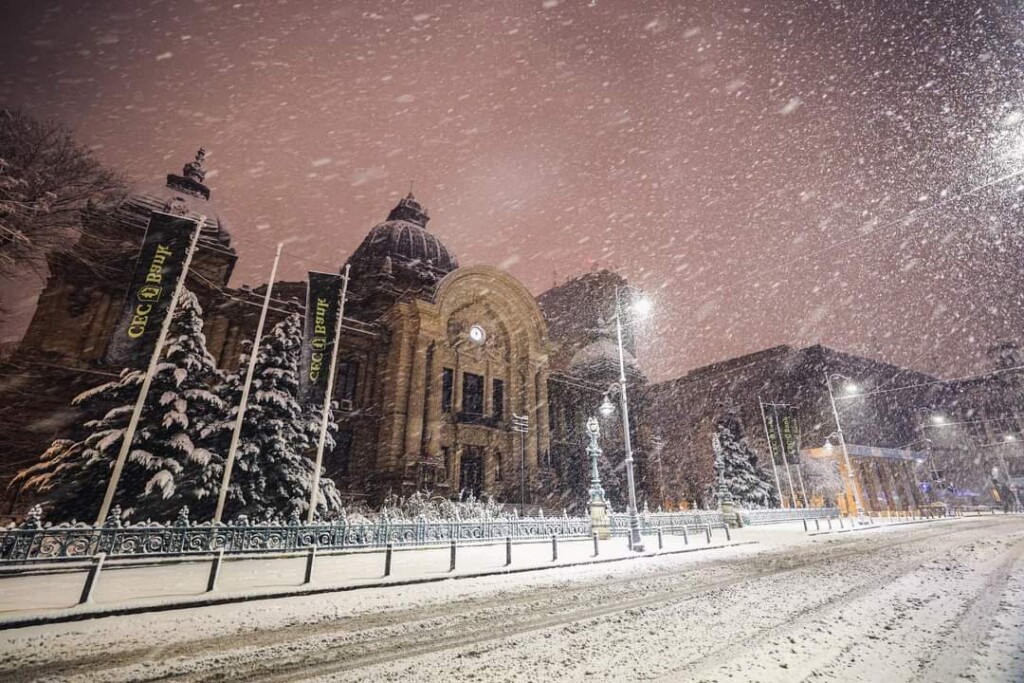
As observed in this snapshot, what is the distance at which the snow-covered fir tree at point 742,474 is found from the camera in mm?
34500

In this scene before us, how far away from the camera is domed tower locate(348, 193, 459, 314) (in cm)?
3089

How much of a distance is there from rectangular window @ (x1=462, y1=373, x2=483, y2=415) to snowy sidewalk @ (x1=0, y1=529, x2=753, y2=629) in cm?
1608

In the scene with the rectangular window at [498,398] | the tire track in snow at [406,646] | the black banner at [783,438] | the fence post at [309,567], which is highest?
the rectangular window at [498,398]

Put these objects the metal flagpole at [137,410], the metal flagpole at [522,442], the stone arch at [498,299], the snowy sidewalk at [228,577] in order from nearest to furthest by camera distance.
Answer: the snowy sidewalk at [228,577] → the metal flagpole at [137,410] → the metal flagpole at [522,442] → the stone arch at [498,299]

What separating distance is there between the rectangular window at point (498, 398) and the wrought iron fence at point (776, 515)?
16091 millimetres

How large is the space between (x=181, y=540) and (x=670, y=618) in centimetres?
1126

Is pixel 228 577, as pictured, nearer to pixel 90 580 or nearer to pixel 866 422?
pixel 90 580

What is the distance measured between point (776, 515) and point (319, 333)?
98.6 feet

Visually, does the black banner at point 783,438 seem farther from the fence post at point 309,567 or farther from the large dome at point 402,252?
the fence post at point 309,567

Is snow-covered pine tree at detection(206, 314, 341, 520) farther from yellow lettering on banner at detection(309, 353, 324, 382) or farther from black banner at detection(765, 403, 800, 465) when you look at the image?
black banner at detection(765, 403, 800, 465)

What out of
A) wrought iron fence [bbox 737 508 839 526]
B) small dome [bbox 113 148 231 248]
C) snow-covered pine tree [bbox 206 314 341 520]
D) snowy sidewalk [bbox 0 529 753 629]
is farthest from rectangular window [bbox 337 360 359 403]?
wrought iron fence [bbox 737 508 839 526]

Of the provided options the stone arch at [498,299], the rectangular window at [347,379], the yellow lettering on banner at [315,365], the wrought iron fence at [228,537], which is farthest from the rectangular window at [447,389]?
the wrought iron fence at [228,537]

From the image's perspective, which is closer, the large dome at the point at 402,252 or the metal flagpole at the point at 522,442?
the metal flagpole at the point at 522,442

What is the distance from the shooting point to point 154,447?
13633mm
